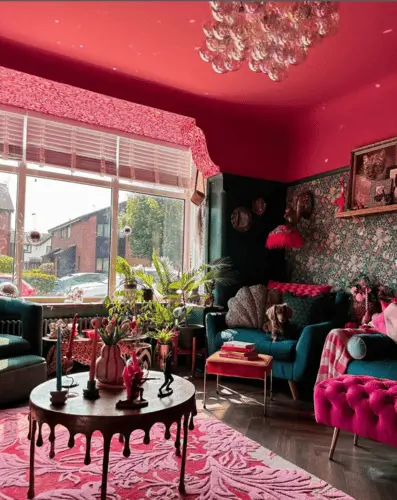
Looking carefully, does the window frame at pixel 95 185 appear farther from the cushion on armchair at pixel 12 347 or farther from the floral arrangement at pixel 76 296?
the cushion on armchair at pixel 12 347

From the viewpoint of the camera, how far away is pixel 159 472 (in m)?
2.38

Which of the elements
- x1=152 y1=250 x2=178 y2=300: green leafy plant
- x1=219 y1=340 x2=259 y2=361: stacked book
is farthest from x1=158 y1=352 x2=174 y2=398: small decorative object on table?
x1=152 y1=250 x2=178 y2=300: green leafy plant

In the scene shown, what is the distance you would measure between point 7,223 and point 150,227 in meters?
1.87

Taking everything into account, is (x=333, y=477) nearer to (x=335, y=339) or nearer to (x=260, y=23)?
(x=335, y=339)

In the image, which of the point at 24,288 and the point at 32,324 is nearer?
the point at 32,324

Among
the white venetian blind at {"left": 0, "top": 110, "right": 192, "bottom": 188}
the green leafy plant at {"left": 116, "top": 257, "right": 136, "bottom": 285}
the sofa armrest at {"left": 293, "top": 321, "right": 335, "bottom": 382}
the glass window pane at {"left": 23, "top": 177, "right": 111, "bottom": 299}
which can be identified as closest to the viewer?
the sofa armrest at {"left": 293, "top": 321, "right": 335, "bottom": 382}

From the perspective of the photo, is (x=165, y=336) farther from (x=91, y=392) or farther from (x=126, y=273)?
(x=91, y=392)

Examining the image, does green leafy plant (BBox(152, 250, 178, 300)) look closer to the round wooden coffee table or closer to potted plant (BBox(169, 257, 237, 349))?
potted plant (BBox(169, 257, 237, 349))

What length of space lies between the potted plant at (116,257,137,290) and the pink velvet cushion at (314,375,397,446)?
9.97ft

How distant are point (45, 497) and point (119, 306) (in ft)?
9.95

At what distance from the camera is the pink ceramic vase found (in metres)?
2.28

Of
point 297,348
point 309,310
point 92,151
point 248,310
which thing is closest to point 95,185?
point 92,151

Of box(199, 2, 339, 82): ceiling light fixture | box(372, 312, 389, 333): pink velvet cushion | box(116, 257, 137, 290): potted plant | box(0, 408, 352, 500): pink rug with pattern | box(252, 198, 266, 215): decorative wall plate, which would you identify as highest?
box(199, 2, 339, 82): ceiling light fixture

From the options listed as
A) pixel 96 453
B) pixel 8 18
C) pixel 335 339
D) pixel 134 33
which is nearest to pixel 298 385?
pixel 335 339
